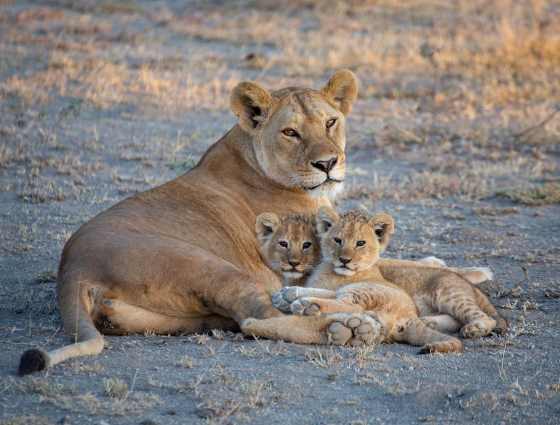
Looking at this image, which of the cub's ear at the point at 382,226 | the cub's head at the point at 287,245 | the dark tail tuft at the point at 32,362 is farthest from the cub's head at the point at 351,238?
the dark tail tuft at the point at 32,362

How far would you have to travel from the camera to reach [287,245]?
6.00 metres

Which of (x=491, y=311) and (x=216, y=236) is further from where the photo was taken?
(x=216, y=236)

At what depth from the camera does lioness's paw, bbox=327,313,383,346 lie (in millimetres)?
5289

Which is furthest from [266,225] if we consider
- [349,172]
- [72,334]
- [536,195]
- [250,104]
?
[349,172]

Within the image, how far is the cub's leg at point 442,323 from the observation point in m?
5.77

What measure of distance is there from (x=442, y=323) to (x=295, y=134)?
1535 mm

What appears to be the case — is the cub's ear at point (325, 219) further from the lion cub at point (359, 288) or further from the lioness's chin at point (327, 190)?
the lioness's chin at point (327, 190)

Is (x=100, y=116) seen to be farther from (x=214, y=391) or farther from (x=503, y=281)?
(x=214, y=391)

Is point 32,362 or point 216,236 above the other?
point 216,236

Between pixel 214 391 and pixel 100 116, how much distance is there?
8.24m

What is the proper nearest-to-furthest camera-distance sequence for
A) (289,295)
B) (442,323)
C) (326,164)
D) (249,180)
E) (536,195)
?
(289,295), (442,323), (326,164), (249,180), (536,195)

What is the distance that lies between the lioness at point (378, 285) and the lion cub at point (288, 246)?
0.31 feet

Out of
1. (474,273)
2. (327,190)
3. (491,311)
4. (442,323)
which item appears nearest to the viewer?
(442,323)

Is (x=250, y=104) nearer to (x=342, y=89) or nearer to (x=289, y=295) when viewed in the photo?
(x=342, y=89)
